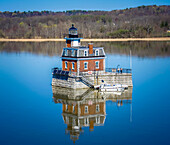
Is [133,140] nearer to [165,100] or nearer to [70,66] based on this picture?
[165,100]

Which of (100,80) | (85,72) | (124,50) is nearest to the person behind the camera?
(100,80)

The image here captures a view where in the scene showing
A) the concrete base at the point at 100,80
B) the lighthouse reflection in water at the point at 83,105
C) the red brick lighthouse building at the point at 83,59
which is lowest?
the lighthouse reflection in water at the point at 83,105

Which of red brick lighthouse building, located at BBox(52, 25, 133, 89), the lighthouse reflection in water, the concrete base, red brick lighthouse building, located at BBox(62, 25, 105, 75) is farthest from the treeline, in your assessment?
the lighthouse reflection in water

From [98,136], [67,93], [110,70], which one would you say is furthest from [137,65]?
[98,136]

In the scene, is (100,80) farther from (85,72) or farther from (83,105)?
(83,105)

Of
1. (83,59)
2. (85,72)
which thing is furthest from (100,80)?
(83,59)

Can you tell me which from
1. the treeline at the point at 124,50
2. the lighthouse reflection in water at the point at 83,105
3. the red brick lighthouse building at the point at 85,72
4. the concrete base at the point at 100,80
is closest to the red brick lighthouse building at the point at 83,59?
the red brick lighthouse building at the point at 85,72

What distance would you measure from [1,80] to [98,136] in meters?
39.1

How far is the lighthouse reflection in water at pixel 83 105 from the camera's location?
41438 mm

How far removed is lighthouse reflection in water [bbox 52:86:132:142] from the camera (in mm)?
41438

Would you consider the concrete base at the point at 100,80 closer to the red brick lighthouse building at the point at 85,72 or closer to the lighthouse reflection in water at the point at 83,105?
the red brick lighthouse building at the point at 85,72

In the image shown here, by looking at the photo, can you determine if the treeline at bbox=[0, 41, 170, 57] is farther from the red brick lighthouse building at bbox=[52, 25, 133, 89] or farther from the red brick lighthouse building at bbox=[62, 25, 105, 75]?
the red brick lighthouse building at bbox=[52, 25, 133, 89]

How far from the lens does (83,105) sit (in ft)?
163

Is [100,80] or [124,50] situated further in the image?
[124,50]
